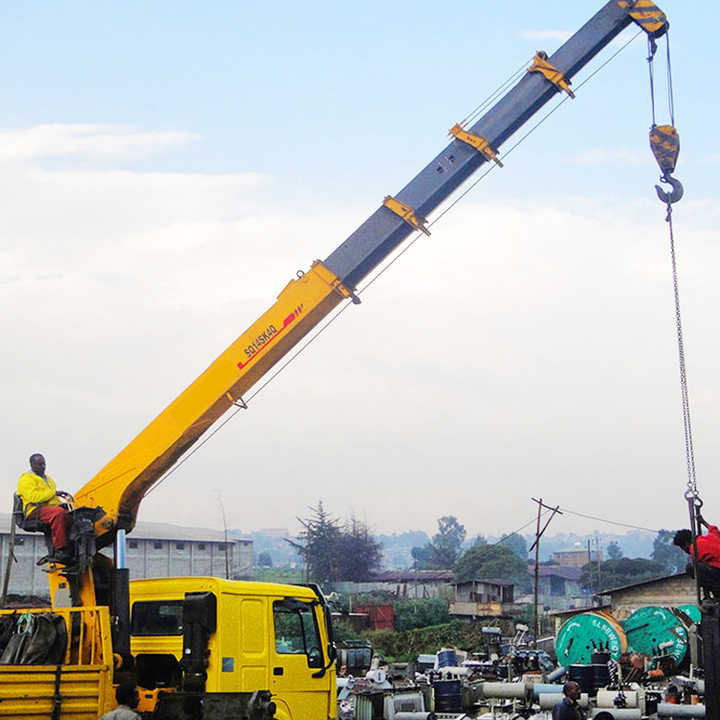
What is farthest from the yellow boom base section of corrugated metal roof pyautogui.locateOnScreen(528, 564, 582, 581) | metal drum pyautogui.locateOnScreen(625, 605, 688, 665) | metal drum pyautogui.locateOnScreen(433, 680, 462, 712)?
corrugated metal roof pyautogui.locateOnScreen(528, 564, 582, 581)

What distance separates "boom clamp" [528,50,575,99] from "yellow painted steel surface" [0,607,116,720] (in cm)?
943

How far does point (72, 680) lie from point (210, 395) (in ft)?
14.9

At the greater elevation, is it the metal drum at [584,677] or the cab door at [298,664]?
the cab door at [298,664]

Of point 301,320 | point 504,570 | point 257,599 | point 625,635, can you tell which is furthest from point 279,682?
point 504,570

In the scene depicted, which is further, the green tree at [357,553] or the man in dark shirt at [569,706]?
the green tree at [357,553]

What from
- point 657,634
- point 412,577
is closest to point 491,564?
point 412,577

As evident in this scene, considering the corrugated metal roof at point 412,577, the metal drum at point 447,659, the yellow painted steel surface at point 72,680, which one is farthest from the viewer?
the corrugated metal roof at point 412,577

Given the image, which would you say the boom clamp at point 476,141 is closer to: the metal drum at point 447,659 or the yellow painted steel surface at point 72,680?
the yellow painted steel surface at point 72,680

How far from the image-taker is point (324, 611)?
12.7 meters

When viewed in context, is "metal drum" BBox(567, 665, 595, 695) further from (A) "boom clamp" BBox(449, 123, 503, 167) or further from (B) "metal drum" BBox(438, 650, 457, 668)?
(A) "boom clamp" BBox(449, 123, 503, 167)

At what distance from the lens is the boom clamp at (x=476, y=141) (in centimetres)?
1478

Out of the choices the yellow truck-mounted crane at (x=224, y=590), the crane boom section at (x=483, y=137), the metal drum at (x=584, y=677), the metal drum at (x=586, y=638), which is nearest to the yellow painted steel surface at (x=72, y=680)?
the yellow truck-mounted crane at (x=224, y=590)

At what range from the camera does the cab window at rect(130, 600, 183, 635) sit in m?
12.1

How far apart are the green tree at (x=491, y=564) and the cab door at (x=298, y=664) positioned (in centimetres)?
8959
